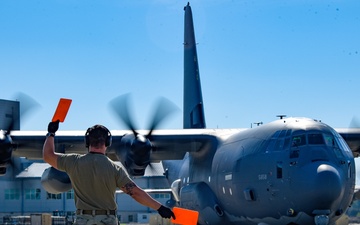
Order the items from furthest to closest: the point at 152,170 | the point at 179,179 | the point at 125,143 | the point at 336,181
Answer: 1. the point at 179,179
2. the point at 152,170
3. the point at 125,143
4. the point at 336,181

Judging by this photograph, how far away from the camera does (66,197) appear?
62250 millimetres

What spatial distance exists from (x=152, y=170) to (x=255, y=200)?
6213mm

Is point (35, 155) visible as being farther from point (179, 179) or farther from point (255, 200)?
point (255, 200)

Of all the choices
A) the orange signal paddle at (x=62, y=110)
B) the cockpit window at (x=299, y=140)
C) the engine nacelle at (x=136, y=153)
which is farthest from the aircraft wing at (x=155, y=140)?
the orange signal paddle at (x=62, y=110)

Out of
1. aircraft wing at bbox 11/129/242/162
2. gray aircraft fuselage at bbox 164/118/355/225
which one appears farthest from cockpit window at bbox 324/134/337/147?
aircraft wing at bbox 11/129/242/162

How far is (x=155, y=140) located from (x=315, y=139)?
7.39 meters

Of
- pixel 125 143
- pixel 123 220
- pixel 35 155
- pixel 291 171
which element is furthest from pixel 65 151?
pixel 123 220

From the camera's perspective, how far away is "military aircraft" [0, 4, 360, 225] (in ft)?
51.0

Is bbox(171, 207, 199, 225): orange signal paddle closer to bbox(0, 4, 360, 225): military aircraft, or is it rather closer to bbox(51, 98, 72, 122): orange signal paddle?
bbox(51, 98, 72, 122): orange signal paddle

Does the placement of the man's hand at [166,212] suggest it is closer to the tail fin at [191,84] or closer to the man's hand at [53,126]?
the man's hand at [53,126]

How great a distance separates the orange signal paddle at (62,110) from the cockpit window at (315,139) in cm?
1048

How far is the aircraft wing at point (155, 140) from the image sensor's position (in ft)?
71.7

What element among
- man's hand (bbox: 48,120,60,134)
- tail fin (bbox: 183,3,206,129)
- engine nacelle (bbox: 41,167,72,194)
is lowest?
engine nacelle (bbox: 41,167,72,194)

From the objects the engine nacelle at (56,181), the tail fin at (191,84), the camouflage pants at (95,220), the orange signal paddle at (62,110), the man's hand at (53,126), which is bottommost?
the engine nacelle at (56,181)
